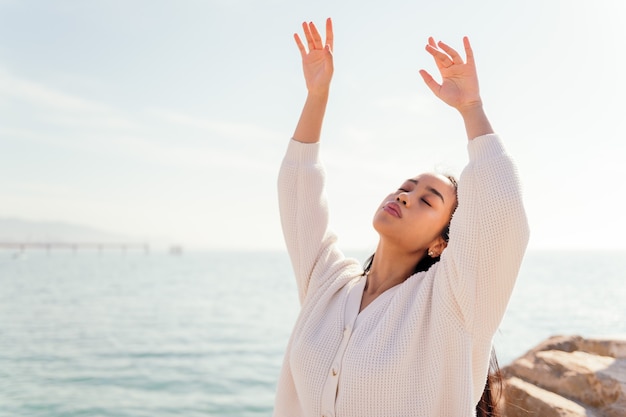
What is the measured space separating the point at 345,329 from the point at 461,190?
0.67m

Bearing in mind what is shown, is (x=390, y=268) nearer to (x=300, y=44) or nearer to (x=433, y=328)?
(x=433, y=328)

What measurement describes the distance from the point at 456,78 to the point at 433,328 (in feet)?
2.89

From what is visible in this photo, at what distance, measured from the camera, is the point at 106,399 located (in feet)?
28.5

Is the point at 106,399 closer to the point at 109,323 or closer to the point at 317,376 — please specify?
the point at 317,376

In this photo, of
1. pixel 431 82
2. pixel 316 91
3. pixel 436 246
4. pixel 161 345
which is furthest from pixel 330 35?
pixel 161 345

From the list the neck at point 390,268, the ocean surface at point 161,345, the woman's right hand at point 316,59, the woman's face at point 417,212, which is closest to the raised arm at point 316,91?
the woman's right hand at point 316,59

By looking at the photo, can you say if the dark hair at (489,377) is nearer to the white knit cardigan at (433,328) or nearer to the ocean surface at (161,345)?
the white knit cardigan at (433,328)

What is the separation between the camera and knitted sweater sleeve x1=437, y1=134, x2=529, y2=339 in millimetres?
1831

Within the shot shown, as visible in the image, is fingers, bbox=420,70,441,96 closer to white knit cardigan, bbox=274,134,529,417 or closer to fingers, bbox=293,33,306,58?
white knit cardigan, bbox=274,134,529,417

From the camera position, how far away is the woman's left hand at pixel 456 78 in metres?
2.03

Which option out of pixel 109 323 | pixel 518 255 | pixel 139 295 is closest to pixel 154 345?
pixel 109 323

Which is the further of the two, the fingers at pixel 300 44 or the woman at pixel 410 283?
the fingers at pixel 300 44

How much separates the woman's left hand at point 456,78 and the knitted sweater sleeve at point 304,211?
0.69 m

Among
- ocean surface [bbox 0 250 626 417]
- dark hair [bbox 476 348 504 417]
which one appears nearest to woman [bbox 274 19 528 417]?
dark hair [bbox 476 348 504 417]
